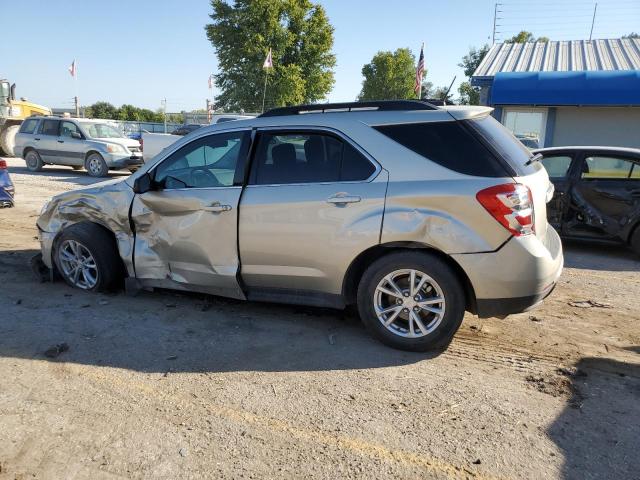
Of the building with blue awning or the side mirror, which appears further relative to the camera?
the building with blue awning

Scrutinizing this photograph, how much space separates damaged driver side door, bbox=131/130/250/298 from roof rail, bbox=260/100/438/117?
→ 414mm

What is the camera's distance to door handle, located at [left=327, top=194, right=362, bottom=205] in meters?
3.92

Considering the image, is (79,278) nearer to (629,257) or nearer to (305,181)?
(305,181)

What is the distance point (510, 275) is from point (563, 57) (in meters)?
16.4

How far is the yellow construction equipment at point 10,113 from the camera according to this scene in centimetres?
2041

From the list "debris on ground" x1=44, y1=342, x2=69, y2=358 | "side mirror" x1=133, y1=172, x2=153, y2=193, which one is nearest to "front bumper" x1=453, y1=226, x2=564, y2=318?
"side mirror" x1=133, y1=172, x2=153, y2=193

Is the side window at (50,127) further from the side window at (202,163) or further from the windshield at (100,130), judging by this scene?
the side window at (202,163)

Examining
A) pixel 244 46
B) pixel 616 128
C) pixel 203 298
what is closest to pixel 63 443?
pixel 203 298

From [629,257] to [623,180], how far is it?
44.2 inches

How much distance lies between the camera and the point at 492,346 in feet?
13.5

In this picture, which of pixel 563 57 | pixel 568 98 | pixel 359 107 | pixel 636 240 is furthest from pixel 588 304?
pixel 563 57

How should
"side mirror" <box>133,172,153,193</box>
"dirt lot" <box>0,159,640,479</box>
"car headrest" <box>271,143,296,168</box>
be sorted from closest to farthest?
"dirt lot" <box>0,159,640,479</box> < "car headrest" <box>271,143,296,168</box> < "side mirror" <box>133,172,153,193</box>

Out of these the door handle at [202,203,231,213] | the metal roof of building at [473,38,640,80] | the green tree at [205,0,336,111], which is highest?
the green tree at [205,0,336,111]

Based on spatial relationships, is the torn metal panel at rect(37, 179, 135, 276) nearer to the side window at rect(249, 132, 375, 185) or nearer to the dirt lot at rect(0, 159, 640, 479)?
the dirt lot at rect(0, 159, 640, 479)
